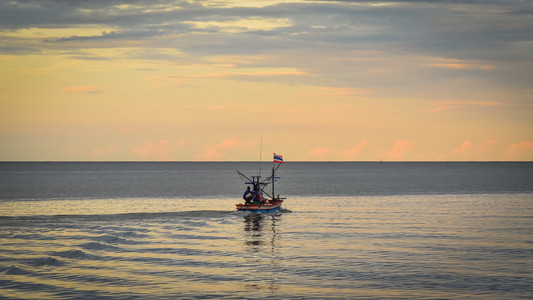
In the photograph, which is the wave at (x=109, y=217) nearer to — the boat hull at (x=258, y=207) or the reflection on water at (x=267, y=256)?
the reflection on water at (x=267, y=256)

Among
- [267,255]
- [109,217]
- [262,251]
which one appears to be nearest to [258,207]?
[109,217]

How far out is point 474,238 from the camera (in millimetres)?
43188

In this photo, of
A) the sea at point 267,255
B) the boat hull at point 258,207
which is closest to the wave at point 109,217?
the sea at point 267,255

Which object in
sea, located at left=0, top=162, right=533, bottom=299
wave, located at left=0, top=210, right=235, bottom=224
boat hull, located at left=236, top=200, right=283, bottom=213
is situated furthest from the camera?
boat hull, located at left=236, top=200, right=283, bottom=213

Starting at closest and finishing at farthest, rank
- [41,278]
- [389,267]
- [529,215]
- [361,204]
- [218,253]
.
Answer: [41,278] → [389,267] → [218,253] → [529,215] → [361,204]

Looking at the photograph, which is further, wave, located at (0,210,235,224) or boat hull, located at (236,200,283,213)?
boat hull, located at (236,200,283,213)

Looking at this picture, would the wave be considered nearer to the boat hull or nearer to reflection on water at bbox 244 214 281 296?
the boat hull

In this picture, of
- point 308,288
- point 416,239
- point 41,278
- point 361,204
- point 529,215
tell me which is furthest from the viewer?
point 361,204

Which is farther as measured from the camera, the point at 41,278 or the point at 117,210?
the point at 117,210

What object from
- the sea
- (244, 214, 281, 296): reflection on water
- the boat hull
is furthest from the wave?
(244, 214, 281, 296): reflection on water

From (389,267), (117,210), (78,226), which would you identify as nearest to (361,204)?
(117,210)

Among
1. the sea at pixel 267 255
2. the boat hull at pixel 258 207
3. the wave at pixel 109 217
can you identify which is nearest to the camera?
the sea at pixel 267 255

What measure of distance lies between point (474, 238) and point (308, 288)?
2063 cm

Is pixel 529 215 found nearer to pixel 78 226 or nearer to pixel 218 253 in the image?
pixel 218 253
